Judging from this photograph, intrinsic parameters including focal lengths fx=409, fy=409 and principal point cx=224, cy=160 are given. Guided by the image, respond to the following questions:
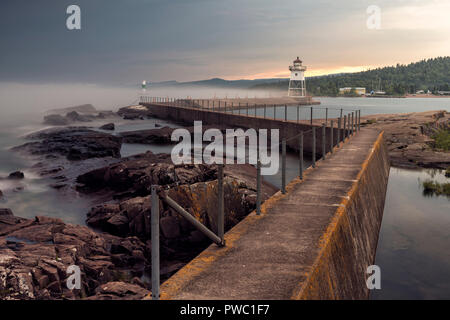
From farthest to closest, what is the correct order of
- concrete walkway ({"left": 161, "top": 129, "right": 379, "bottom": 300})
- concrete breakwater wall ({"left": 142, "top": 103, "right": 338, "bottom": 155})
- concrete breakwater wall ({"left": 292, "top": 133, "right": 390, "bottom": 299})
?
concrete breakwater wall ({"left": 142, "top": 103, "right": 338, "bottom": 155})
concrete breakwater wall ({"left": 292, "top": 133, "right": 390, "bottom": 299})
concrete walkway ({"left": 161, "top": 129, "right": 379, "bottom": 300})

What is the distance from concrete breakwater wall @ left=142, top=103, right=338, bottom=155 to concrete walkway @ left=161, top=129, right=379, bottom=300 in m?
4.47

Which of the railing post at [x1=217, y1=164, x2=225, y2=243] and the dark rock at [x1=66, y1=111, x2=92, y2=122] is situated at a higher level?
the dark rock at [x1=66, y1=111, x2=92, y2=122]

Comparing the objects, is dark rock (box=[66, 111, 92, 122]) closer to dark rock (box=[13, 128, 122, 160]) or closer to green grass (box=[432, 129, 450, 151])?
dark rock (box=[13, 128, 122, 160])

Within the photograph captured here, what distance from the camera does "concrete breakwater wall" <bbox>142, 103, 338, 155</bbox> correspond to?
2836 centimetres

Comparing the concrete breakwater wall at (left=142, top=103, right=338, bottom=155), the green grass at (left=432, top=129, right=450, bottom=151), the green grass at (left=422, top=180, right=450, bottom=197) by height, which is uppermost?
the concrete breakwater wall at (left=142, top=103, right=338, bottom=155)

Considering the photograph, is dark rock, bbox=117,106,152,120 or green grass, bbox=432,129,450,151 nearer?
green grass, bbox=432,129,450,151

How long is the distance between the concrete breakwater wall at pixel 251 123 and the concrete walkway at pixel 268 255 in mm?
4470

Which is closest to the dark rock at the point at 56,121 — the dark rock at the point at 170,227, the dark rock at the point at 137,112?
the dark rock at the point at 137,112

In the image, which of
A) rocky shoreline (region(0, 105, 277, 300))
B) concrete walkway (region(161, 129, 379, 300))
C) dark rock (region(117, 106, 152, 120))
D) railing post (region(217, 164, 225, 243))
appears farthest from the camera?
dark rock (region(117, 106, 152, 120))

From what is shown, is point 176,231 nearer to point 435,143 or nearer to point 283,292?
point 283,292

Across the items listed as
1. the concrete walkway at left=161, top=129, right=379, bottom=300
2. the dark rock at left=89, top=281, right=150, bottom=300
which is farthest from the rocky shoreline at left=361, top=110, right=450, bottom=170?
the dark rock at left=89, top=281, right=150, bottom=300

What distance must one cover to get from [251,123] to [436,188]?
21.7 meters

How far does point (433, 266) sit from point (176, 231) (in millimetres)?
6646

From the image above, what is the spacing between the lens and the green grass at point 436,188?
17.4 m
